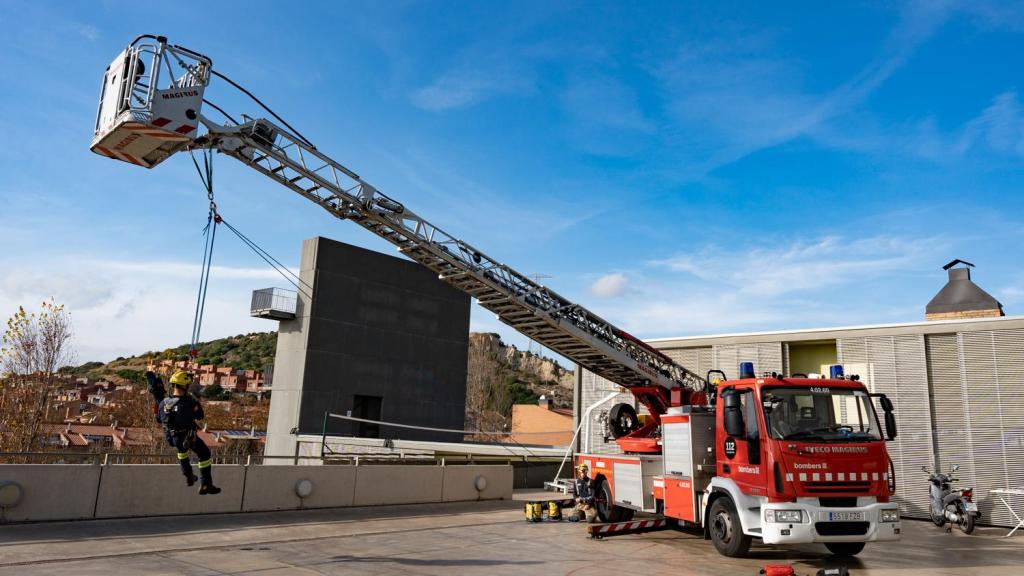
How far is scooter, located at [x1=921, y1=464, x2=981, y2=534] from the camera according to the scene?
13.5m

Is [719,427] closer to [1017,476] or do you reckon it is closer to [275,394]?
[1017,476]

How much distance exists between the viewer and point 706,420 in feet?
34.6

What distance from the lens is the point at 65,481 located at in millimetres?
10453

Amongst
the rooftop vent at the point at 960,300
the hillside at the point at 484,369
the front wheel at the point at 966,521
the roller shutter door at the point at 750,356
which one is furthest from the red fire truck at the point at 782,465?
the hillside at the point at 484,369

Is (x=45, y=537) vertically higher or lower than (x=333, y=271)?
lower

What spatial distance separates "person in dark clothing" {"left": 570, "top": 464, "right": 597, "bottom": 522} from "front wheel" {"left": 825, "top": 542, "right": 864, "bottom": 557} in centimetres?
452

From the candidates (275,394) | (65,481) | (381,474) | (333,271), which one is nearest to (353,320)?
(333,271)

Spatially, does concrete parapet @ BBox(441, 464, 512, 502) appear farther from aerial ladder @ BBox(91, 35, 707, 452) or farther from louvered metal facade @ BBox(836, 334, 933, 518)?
louvered metal facade @ BBox(836, 334, 933, 518)

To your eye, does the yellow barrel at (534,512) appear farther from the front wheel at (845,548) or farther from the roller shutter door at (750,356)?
the roller shutter door at (750,356)

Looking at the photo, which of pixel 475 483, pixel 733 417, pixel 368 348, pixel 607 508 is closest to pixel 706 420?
pixel 733 417

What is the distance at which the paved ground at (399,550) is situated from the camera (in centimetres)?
811

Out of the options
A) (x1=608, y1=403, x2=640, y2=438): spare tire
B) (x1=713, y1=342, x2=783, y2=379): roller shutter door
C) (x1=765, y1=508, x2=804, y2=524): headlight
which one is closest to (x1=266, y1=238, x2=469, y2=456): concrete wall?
(x1=713, y1=342, x2=783, y2=379): roller shutter door

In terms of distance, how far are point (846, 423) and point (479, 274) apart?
6.35 meters

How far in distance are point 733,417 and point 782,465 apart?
93 cm
